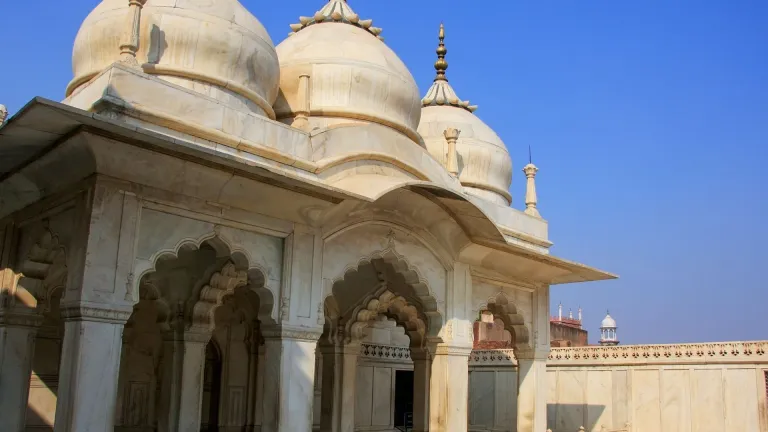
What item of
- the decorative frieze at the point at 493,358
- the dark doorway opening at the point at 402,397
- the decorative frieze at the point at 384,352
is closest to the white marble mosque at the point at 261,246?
the decorative frieze at the point at 384,352

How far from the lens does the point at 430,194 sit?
392 inches

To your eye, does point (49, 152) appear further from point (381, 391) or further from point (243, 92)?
point (381, 391)

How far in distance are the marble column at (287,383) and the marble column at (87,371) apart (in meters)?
1.96

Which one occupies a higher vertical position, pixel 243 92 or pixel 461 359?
pixel 243 92

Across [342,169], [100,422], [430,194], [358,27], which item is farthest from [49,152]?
[358,27]

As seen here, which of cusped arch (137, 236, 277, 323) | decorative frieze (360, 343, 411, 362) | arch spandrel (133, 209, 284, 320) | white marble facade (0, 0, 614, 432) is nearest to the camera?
white marble facade (0, 0, 614, 432)

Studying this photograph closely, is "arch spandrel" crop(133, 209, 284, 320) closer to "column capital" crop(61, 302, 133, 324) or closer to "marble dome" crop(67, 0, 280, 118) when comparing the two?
"column capital" crop(61, 302, 133, 324)

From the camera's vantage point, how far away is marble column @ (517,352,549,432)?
12.4m

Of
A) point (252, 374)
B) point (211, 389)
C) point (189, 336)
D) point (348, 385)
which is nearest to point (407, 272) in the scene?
point (189, 336)

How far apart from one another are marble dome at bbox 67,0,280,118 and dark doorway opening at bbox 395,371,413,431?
1025 centimetres

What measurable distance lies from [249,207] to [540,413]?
21.6 feet

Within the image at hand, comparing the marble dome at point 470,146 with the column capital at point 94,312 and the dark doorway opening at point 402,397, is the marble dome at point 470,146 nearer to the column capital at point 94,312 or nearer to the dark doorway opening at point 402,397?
the dark doorway opening at point 402,397

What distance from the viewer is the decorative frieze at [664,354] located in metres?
13.9

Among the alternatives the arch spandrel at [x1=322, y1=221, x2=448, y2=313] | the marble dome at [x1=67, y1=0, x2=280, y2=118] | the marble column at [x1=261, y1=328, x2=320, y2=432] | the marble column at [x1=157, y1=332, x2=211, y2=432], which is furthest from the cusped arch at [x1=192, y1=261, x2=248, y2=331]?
the marble dome at [x1=67, y1=0, x2=280, y2=118]
